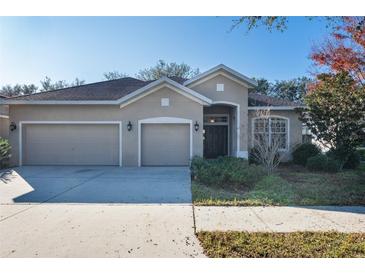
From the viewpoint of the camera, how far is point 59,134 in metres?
13.5

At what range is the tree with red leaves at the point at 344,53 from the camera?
37.4 ft

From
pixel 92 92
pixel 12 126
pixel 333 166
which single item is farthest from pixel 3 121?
pixel 333 166

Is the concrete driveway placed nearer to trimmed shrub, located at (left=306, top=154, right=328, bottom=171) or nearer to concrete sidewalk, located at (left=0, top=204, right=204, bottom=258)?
concrete sidewalk, located at (left=0, top=204, right=204, bottom=258)

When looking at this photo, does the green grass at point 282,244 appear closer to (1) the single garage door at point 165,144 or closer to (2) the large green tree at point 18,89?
(1) the single garage door at point 165,144

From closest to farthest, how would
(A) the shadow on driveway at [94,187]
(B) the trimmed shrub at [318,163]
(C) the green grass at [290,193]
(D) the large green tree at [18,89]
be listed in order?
1. (C) the green grass at [290,193]
2. (A) the shadow on driveway at [94,187]
3. (B) the trimmed shrub at [318,163]
4. (D) the large green tree at [18,89]

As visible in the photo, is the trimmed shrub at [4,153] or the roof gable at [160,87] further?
the roof gable at [160,87]

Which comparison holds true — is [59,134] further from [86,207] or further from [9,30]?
[86,207]

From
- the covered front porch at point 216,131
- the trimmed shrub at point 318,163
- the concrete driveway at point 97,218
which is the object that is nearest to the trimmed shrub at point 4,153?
the concrete driveway at point 97,218

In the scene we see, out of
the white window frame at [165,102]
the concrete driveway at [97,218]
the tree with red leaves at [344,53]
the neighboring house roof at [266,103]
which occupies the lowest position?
the concrete driveway at [97,218]

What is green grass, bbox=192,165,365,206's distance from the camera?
6.59 meters

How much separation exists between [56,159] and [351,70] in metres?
15.2

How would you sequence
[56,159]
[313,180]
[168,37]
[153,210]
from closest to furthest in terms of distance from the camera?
[153,210] → [168,37] → [313,180] → [56,159]

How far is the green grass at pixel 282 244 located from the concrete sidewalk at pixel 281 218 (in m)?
0.30
